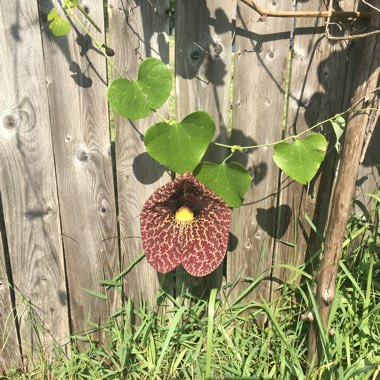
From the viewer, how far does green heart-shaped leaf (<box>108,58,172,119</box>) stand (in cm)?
141

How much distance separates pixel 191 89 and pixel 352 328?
1004mm

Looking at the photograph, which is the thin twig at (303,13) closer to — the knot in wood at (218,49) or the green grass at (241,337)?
the knot in wood at (218,49)

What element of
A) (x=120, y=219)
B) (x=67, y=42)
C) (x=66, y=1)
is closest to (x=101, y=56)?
(x=67, y=42)

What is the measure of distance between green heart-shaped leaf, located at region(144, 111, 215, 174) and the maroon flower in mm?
212

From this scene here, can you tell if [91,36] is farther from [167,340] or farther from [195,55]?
[167,340]

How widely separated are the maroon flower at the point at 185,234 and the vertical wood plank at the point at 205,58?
215mm

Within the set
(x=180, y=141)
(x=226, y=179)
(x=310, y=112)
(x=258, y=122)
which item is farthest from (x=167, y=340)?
(x=310, y=112)

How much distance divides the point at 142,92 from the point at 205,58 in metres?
0.32

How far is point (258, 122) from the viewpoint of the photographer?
1729 millimetres

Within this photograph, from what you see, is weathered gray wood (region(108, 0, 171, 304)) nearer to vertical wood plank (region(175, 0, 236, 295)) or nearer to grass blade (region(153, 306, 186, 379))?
vertical wood plank (region(175, 0, 236, 295))

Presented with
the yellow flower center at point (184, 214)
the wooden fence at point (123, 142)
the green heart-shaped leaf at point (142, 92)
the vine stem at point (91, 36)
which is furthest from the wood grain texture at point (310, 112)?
the vine stem at point (91, 36)

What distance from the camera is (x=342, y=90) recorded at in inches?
68.0

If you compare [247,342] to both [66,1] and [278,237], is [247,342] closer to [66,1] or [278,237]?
[278,237]

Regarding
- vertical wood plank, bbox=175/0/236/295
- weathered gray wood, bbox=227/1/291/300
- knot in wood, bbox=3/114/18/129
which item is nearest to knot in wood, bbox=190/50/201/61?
vertical wood plank, bbox=175/0/236/295
